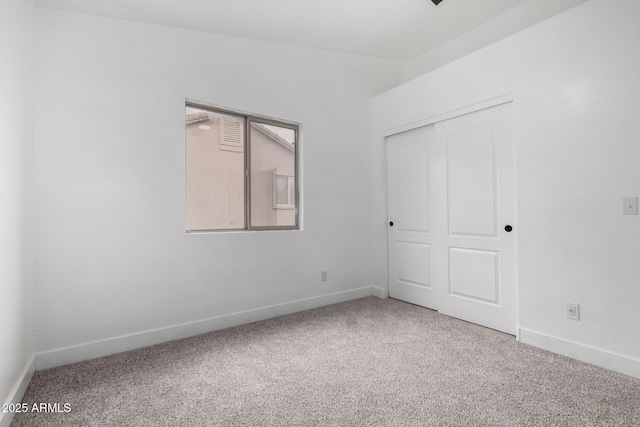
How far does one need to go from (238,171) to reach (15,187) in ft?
5.69

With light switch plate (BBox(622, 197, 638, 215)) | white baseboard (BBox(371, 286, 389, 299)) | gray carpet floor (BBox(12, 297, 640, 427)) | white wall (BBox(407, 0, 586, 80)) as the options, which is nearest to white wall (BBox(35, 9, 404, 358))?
gray carpet floor (BBox(12, 297, 640, 427))

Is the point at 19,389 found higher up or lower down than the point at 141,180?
lower down

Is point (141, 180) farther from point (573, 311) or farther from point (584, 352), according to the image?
point (584, 352)

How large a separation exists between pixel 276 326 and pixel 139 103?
2303 mm

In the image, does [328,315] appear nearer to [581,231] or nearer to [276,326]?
[276,326]

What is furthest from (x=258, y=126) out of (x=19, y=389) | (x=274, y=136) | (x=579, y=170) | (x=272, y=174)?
(x=579, y=170)

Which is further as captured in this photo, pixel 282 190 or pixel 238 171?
pixel 282 190

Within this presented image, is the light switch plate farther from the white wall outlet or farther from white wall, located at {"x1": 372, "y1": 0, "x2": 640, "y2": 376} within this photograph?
the white wall outlet

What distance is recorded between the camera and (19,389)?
1880 millimetres

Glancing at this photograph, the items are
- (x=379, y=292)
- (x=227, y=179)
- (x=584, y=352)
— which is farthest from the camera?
(x=379, y=292)

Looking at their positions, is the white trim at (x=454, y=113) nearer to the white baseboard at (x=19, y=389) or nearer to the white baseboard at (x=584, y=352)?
the white baseboard at (x=584, y=352)

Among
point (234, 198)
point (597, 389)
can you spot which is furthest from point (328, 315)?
point (597, 389)

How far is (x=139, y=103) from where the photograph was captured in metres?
2.67

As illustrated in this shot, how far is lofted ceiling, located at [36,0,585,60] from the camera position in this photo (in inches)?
101
